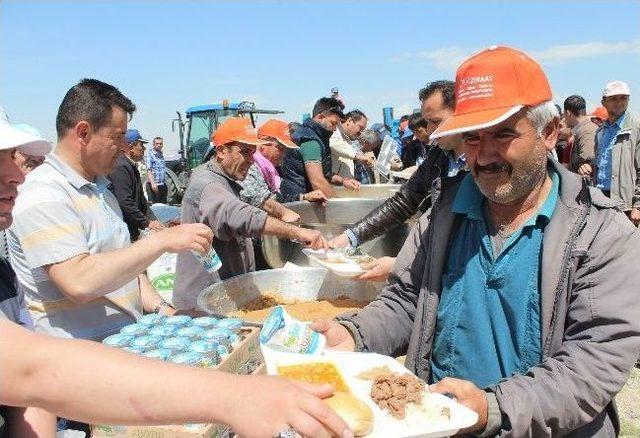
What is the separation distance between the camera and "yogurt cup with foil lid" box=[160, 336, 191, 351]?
6.43 feet

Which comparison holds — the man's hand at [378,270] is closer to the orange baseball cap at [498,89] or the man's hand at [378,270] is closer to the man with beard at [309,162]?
the orange baseball cap at [498,89]

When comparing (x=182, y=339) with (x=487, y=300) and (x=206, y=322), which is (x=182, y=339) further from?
(x=487, y=300)

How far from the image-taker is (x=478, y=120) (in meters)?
1.73

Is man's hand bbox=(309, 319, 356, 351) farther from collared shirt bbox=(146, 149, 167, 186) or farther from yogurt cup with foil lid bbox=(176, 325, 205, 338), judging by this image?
collared shirt bbox=(146, 149, 167, 186)

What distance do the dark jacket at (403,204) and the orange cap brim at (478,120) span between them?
1.94 meters

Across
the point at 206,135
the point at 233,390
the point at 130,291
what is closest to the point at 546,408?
the point at 233,390

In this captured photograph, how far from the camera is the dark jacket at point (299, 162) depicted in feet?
19.4

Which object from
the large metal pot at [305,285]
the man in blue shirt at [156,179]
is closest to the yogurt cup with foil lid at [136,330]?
the large metal pot at [305,285]

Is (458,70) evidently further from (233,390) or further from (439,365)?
(233,390)

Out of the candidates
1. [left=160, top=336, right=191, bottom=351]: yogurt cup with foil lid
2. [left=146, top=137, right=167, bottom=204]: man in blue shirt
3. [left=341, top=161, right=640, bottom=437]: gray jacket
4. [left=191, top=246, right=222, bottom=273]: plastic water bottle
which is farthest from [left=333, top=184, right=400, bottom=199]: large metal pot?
[left=146, top=137, right=167, bottom=204]: man in blue shirt

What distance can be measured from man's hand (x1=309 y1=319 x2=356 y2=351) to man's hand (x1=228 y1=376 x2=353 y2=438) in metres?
0.93

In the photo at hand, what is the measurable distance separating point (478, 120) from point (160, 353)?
4.42 feet

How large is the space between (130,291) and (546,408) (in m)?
1.86

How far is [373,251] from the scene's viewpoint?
3.84m
